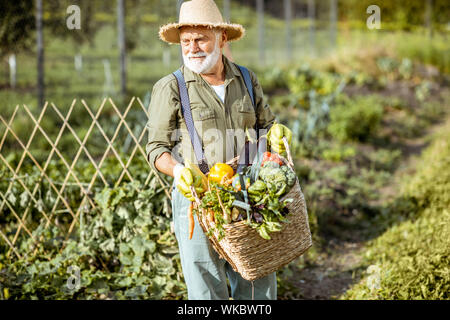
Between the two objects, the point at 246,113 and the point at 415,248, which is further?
the point at 415,248

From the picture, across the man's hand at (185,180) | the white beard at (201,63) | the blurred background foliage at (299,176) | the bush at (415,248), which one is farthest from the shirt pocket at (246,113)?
the bush at (415,248)

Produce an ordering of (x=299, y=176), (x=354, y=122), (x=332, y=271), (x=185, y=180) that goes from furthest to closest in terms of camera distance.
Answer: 1. (x=354, y=122)
2. (x=299, y=176)
3. (x=332, y=271)
4. (x=185, y=180)

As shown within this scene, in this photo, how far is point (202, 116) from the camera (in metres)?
2.16

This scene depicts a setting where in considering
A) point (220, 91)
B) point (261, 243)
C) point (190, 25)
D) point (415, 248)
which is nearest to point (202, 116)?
point (220, 91)

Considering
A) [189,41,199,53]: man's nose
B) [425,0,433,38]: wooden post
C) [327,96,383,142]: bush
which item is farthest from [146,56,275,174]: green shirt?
[425,0,433,38]: wooden post

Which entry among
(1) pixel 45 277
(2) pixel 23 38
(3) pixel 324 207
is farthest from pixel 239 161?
(2) pixel 23 38

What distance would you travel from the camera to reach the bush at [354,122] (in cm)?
637

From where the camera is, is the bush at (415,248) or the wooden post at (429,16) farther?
the wooden post at (429,16)

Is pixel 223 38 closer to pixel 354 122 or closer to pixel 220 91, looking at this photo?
pixel 220 91

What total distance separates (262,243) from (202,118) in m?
0.59

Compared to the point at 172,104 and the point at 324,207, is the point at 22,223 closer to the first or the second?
the point at 172,104

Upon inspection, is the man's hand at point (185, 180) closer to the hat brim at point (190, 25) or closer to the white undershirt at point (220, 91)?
the white undershirt at point (220, 91)

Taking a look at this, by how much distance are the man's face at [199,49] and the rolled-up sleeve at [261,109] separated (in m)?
0.27

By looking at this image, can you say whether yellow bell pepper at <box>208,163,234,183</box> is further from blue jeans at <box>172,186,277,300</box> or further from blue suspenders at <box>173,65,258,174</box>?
blue jeans at <box>172,186,277,300</box>
